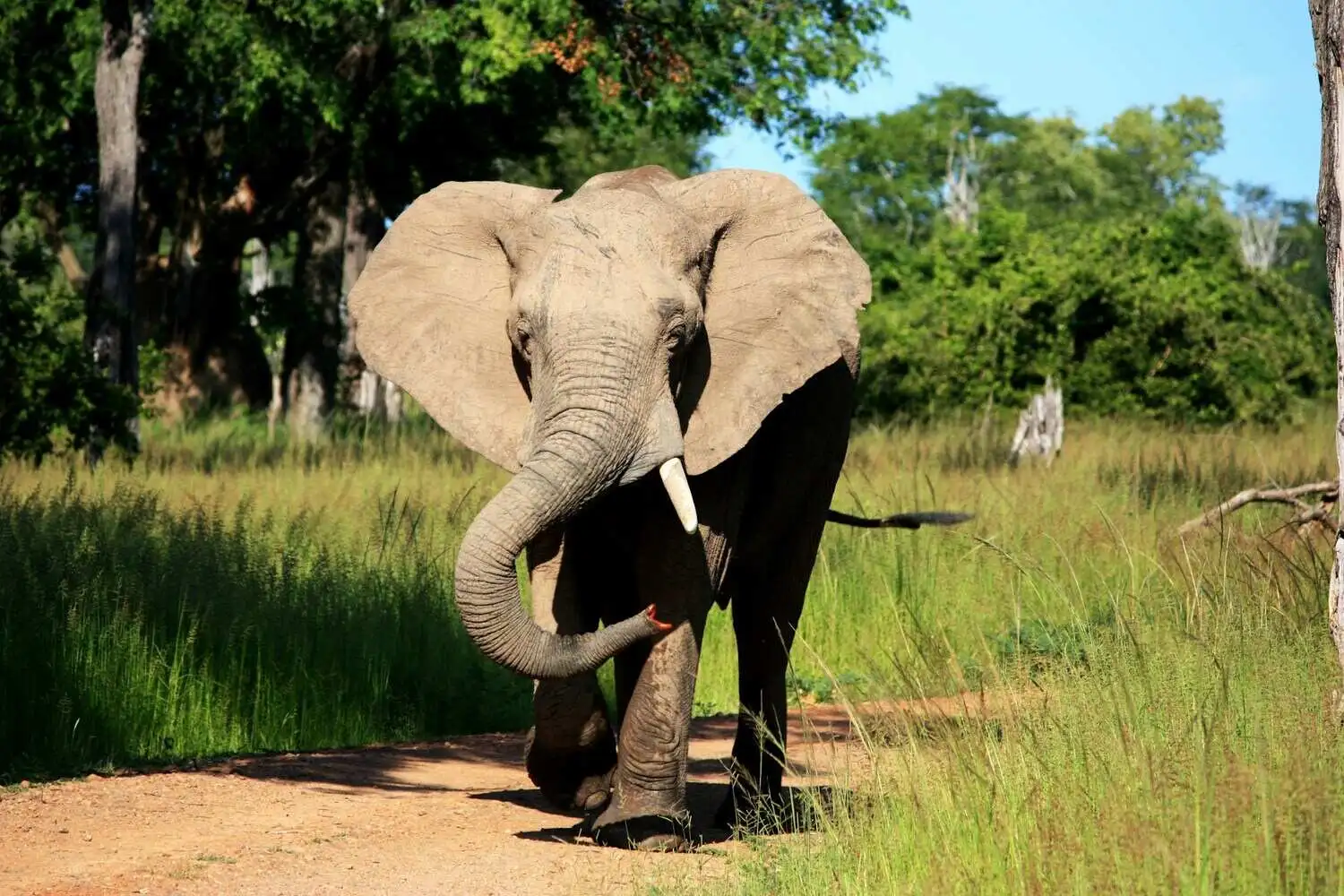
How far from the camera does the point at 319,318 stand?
25594 mm

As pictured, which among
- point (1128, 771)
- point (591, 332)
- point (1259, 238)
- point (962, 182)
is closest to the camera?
point (1128, 771)

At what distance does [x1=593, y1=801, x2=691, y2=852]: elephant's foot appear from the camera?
6414 millimetres

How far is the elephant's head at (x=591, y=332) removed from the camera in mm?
5910

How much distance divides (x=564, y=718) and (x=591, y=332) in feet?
4.42

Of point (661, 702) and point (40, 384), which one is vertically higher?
point (40, 384)

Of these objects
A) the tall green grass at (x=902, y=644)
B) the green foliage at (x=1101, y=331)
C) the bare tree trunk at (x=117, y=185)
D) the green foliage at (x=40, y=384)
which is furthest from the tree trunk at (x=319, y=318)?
the tall green grass at (x=902, y=644)

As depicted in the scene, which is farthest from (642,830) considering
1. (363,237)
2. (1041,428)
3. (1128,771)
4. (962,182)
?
(962,182)

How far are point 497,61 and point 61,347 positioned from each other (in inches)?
276

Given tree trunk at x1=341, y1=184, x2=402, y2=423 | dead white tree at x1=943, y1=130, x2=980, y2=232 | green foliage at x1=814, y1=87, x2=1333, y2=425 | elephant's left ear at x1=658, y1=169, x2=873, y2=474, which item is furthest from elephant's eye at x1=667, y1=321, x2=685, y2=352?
dead white tree at x1=943, y1=130, x2=980, y2=232

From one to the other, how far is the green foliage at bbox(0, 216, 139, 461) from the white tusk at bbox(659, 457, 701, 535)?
957cm

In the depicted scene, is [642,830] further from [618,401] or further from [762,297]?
[762,297]

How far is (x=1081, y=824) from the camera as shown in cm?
477

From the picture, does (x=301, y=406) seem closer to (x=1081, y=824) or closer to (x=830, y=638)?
(x=830, y=638)

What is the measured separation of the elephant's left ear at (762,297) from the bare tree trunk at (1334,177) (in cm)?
163
